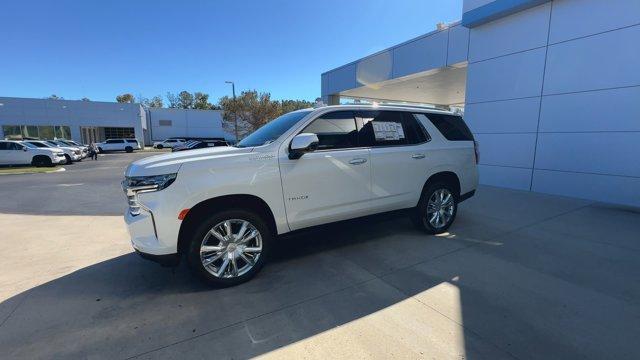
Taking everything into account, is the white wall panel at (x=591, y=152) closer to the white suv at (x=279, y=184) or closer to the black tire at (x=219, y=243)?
the white suv at (x=279, y=184)

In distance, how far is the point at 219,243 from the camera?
11.3 feet

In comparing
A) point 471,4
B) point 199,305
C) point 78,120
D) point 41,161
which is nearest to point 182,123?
point 78,120

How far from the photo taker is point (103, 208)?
7.64 metres

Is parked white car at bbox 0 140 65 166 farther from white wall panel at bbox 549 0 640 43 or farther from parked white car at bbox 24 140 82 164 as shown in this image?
white wall panel at bbox 549 0 640 43

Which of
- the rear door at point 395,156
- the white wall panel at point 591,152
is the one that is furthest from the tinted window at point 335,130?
the white wall panel at point 591,152

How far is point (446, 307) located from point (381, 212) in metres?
1.67

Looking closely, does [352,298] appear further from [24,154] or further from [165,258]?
[24,154]

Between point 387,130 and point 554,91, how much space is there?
657cm

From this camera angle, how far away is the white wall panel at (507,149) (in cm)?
903

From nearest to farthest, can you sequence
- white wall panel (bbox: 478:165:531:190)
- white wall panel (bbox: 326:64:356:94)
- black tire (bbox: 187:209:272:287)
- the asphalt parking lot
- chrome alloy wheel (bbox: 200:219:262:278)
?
the asphalt parking lot, black tire (bbox: 187:209:272:287), chrome alloy wheel (bbox: 200:219:262:278), white wall panel (bbox: 478:165:531:190), white wall panel (bbox: 326:64:356:94)

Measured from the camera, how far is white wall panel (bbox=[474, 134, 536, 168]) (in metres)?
9.03

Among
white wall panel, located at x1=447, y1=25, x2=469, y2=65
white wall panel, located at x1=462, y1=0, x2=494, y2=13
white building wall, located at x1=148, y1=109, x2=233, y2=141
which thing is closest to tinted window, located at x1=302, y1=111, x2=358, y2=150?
white wall panel, located at x1=462, y1=0, x2=494, y2=13

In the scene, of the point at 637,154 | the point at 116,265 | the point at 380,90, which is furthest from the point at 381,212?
the point at 380,90

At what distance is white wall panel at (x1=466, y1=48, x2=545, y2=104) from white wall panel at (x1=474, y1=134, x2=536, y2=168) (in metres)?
1.16
